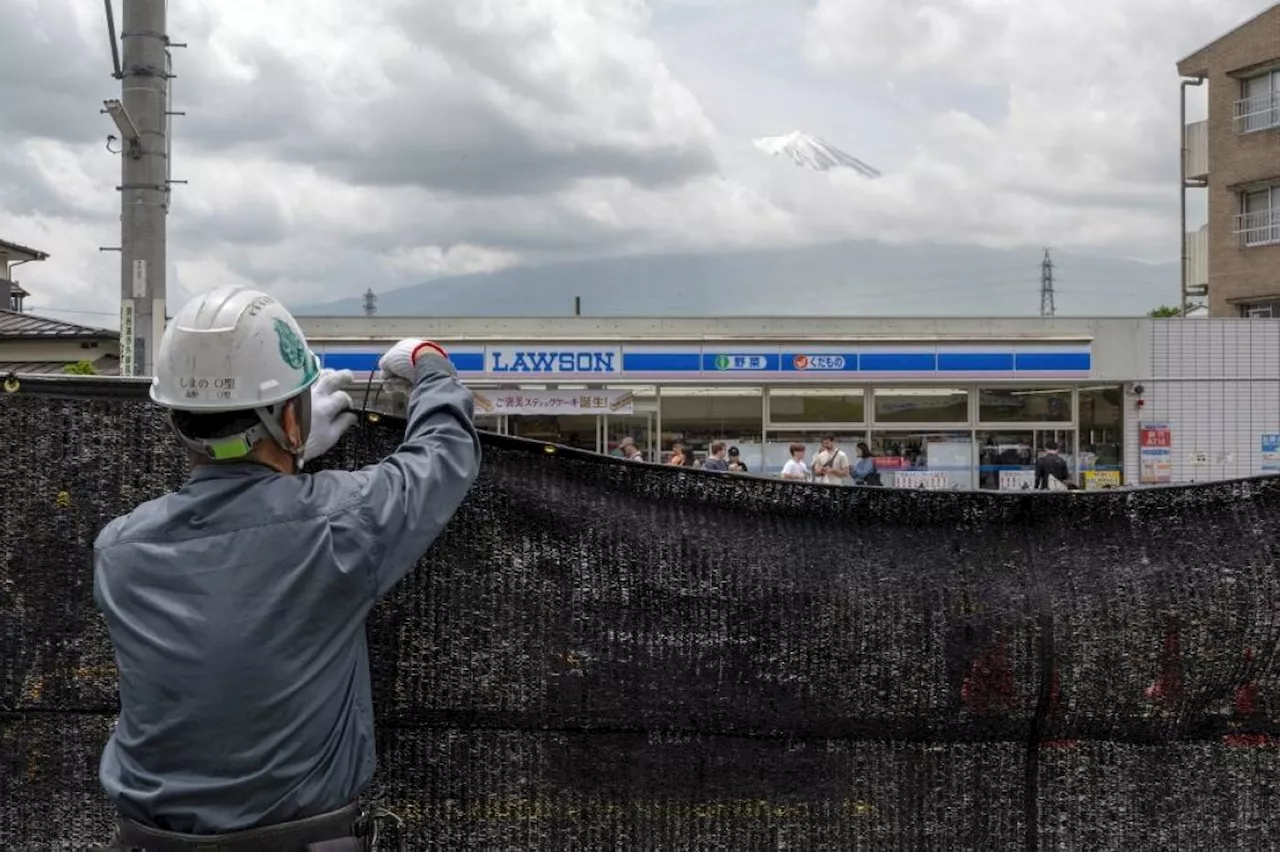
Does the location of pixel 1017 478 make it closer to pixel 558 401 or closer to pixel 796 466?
pixel 796 466

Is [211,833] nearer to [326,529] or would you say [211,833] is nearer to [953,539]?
[326,529]

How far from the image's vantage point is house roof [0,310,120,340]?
82.9ft

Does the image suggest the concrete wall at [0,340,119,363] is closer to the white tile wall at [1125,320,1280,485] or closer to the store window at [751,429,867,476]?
the store window at [751,429,867,476]

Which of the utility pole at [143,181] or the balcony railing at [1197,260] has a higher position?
the balcony railing at [1197,260]

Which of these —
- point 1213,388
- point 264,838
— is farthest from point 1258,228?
point 264,838

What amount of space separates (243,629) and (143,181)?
8077 mm

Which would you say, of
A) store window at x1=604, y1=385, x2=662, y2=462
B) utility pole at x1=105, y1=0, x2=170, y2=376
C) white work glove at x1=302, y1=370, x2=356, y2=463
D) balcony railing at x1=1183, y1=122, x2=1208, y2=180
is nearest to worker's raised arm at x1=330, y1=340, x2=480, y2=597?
white work glove at x1=302, y1=370, x2=356, y2=463

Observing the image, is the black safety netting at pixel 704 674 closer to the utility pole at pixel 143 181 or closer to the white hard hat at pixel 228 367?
the white hard hat at pixel 228 367

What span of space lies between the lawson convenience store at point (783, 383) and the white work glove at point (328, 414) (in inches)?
831

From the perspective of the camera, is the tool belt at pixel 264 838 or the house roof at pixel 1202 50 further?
the house roof at pixel 1202 50

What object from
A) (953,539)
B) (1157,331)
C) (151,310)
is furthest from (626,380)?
(953,539)

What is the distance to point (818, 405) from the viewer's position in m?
24.2

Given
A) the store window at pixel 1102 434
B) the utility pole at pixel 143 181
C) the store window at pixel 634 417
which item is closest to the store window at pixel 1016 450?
the store window at pixel 1102 434

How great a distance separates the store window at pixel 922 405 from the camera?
2420cm
